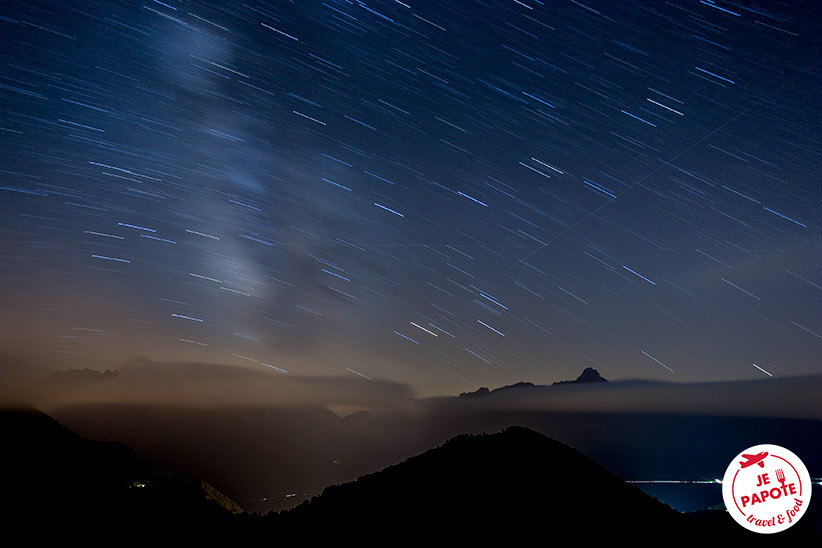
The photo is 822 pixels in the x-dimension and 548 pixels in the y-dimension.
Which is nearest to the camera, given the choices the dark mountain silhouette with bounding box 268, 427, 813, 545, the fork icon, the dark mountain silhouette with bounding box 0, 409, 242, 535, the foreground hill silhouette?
the fork icon

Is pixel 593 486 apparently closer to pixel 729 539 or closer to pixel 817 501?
pixel 729 539

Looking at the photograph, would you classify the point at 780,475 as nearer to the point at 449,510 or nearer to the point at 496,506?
the point at 496,506

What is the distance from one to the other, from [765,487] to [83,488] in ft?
160

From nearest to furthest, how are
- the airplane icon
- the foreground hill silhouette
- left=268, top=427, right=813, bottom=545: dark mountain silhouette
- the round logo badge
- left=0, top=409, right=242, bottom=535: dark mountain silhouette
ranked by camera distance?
the round logo badge
the airplane icon
left=268, top=427, right=813, bottom=545: dark mountain silhouette
the foreground hill silhouette
left=0, top=409, right=242, bottom=535: dark mountain silhouette

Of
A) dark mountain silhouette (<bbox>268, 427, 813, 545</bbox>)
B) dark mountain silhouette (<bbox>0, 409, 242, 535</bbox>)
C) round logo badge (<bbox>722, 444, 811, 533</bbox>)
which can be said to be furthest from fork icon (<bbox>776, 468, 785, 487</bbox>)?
dark mountain silhouette (<bbox>0, 409, 242, 535</bbox>)

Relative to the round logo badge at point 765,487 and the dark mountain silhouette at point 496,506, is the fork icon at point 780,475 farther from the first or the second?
the dark mountain silhouette at point 496,506

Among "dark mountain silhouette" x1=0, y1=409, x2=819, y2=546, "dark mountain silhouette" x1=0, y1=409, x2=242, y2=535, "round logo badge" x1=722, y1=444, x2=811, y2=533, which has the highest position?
"round logo badge" x1=722, y1=444, x2=811, y2=533

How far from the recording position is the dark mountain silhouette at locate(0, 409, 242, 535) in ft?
79.8

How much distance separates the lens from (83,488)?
39.9 metres

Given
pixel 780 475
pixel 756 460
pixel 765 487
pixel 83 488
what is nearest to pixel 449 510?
pixel 765 487

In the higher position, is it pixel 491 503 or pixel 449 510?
pixel 491 503

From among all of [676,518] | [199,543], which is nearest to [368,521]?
[199,543]

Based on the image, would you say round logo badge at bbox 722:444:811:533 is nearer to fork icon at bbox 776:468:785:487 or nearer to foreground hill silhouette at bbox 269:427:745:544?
fork icon at bbox 776:468:785:487

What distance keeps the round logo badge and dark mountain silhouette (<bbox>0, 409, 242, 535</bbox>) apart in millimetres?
22207
